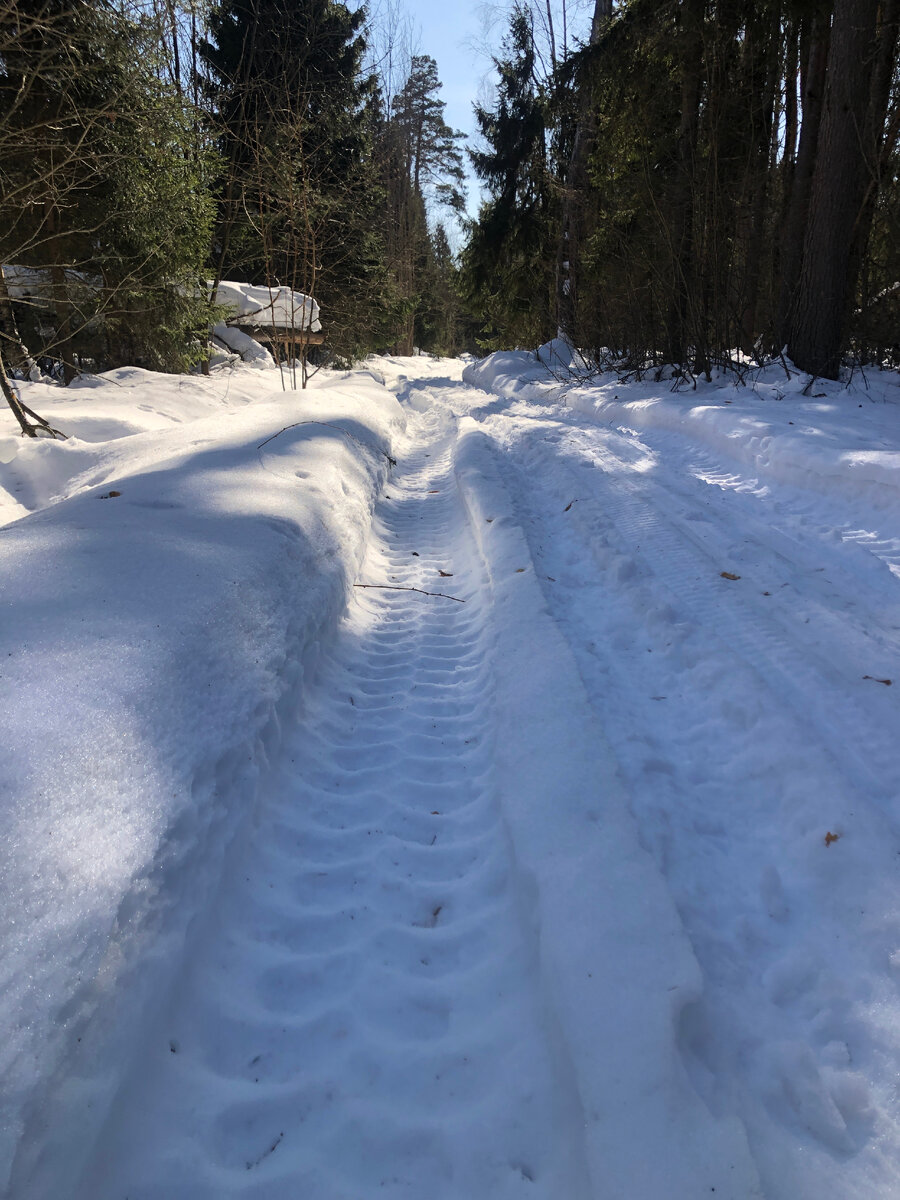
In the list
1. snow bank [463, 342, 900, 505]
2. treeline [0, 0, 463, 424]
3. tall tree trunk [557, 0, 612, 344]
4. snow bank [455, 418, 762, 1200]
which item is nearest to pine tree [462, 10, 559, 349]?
tall tree trunk [557, 0, 612, 344]

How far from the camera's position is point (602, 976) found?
1394mm

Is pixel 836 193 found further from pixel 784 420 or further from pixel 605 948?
pixel 605 948

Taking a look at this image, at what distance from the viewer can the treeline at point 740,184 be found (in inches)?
299

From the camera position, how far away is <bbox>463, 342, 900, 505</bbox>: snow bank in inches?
171

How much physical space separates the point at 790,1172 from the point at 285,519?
304cm

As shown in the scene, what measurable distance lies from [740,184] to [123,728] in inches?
462

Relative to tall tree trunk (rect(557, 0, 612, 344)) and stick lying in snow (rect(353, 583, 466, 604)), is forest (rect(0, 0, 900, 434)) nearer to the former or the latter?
tall tree trunk (rect(557, 0, 612, 344))

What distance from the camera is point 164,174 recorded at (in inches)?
330

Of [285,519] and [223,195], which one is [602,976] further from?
[223,195]

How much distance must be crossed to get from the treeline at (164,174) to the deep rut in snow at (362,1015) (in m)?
4.51

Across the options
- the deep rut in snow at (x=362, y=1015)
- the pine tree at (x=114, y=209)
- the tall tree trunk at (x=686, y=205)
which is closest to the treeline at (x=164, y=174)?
the pine tree at (x=114, y=209)

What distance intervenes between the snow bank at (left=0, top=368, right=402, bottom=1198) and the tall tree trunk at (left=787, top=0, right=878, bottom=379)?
7.58 meters

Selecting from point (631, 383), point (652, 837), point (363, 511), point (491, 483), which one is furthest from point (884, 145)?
point (652, 837)

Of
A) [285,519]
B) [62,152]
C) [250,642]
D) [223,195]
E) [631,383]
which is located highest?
[223,195]
